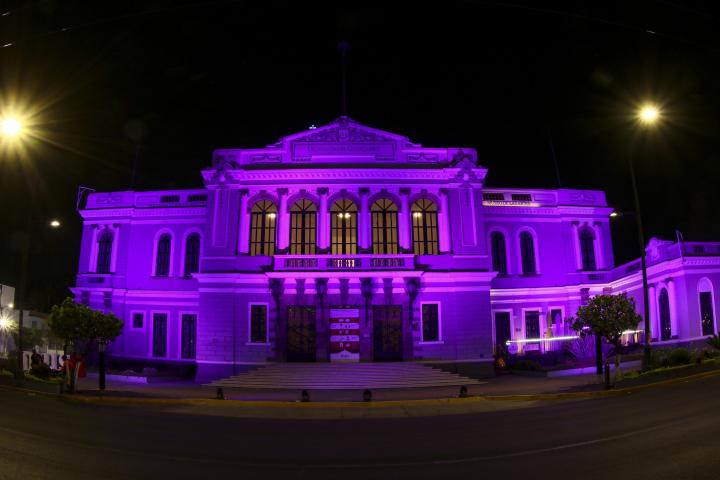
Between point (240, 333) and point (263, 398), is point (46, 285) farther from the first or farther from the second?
point (263, 398)

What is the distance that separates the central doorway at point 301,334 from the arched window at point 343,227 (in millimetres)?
4381

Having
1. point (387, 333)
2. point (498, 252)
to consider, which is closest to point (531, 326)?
point (498, 252)

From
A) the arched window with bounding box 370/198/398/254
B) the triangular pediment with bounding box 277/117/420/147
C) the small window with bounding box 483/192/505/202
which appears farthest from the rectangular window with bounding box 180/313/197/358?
the small window with bounding box 483/192/505/202

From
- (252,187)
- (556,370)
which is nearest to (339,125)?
(252,187)

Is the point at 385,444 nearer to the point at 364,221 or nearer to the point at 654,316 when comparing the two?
the point at 364,221

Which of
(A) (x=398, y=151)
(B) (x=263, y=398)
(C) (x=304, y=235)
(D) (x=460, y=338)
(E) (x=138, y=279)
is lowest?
(B) (x=263, y=398)

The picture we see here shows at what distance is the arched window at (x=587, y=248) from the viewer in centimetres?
3919

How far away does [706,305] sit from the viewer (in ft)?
107

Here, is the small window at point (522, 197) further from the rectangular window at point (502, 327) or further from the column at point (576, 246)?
the rectangular window at point (502, 327)

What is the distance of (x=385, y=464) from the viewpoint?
10422 millimetres

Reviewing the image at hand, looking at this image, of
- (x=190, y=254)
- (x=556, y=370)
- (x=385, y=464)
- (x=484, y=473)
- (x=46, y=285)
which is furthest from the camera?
(x=46, y=285)

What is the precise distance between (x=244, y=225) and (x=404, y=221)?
10.4 meters

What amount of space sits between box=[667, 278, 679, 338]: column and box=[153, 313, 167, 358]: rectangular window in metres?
33.7

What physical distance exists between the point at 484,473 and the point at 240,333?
Result: 25.6 m
